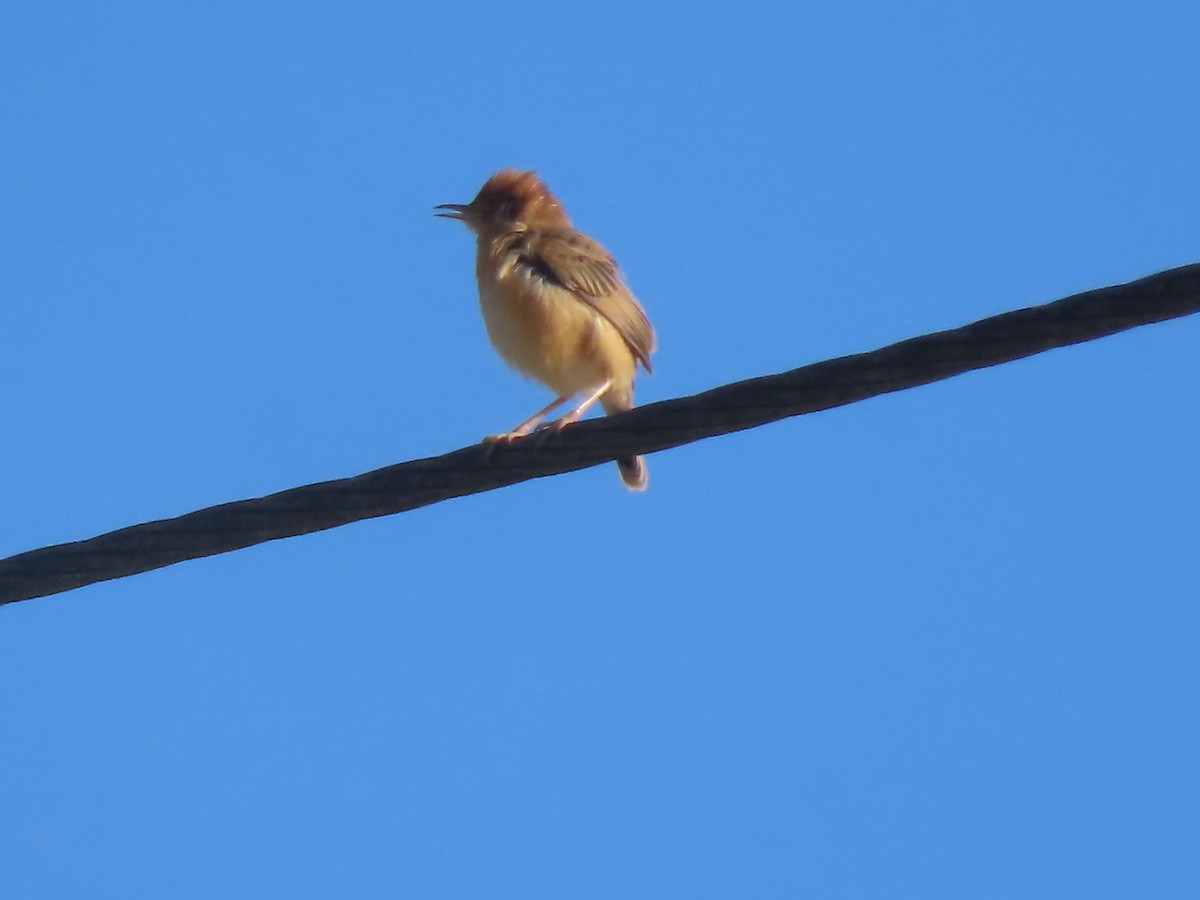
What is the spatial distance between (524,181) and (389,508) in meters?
4.80

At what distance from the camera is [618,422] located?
506cm

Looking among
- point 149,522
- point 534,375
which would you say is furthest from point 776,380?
point 534,375

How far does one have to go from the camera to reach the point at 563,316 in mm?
8430

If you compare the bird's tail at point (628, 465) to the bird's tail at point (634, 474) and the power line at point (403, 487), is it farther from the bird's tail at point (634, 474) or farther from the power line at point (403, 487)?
the power line at point (403, 487)

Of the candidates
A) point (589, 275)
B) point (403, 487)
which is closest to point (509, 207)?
Result: point (589, 275)

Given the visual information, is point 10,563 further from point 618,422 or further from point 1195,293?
point 1195,293

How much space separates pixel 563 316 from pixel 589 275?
0.37 metres

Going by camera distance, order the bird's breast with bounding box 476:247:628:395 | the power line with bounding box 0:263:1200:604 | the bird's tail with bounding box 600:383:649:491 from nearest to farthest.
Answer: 1. the power line with bounding box 0:263:1200:604
2. the bird's breast with bounding box 476:247:628:395
3. the bird's tail with bounding box 600:383:649:491

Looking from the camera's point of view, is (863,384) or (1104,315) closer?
(1104,315)

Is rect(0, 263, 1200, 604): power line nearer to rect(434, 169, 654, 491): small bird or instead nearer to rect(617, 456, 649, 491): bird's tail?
rect(434, 169, 654, 491): small bird

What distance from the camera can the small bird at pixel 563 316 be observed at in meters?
8.46

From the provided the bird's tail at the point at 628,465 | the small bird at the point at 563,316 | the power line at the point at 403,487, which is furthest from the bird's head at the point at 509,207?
the power line at the point at 403,487

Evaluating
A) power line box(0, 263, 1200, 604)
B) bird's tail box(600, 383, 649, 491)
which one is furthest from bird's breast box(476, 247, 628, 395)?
power line box(0, 263, 1200, 604)

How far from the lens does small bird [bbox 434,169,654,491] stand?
8.46 meters
